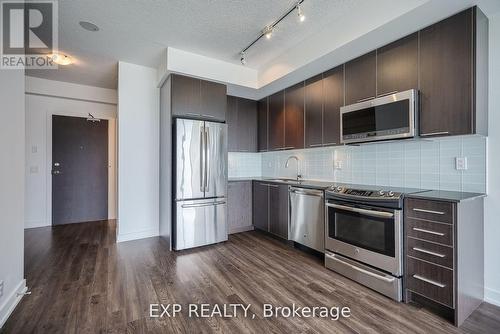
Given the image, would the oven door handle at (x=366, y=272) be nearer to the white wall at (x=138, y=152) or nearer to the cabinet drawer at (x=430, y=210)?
the cabinet drawer at (x=430, y=210)

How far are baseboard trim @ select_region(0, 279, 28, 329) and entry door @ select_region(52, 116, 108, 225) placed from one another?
300 centimetres

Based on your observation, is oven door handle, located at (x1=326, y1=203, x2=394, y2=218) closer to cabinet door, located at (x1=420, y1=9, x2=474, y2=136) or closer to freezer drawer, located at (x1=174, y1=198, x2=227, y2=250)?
cabinet door, located at (x1=420, y1=9, x2=474, y2=136)

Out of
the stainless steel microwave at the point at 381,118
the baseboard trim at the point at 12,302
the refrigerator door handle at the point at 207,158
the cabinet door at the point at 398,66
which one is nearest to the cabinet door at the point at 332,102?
the stainless steel microwave at the point at 381,118

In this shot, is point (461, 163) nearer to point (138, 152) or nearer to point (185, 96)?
point (185, 96)

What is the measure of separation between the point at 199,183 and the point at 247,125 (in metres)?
1.69

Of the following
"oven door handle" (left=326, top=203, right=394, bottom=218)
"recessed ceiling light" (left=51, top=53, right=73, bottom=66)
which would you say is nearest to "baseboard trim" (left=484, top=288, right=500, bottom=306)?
"oven door handle" (left=326, top=203, right=394, bottom=218)

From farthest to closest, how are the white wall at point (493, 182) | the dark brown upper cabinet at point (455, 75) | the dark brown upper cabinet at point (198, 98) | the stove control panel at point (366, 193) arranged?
1. the dark brown upper cabinet at point (198, 98)
2. the stove control panel at point (366, 193)
3. the white wall at point (493, 182)
4. the dark brown upper cabinet at point (455, 75)

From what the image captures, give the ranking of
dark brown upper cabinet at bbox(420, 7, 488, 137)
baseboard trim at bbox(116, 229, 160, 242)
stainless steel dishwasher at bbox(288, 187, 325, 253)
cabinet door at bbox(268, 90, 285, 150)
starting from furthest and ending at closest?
cabinet door at bbox(268, 90, 285, 150), baseboard trim at bbox(116, 229, 160, 242), stainless steel dishwasher at bbox(288, 187, 325, 253), dark brown upper cabinet at bbox(420, 7, 488, 137)

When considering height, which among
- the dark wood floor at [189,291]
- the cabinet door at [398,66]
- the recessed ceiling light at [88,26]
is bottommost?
the dark wood floor at [189,291]

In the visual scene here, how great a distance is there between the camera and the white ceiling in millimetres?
2330

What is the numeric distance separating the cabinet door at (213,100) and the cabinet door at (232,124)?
1.94 feet

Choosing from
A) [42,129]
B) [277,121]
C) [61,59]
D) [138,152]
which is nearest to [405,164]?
[277,121]

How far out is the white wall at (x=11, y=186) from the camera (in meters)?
1.82

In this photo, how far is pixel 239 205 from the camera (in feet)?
13.4
